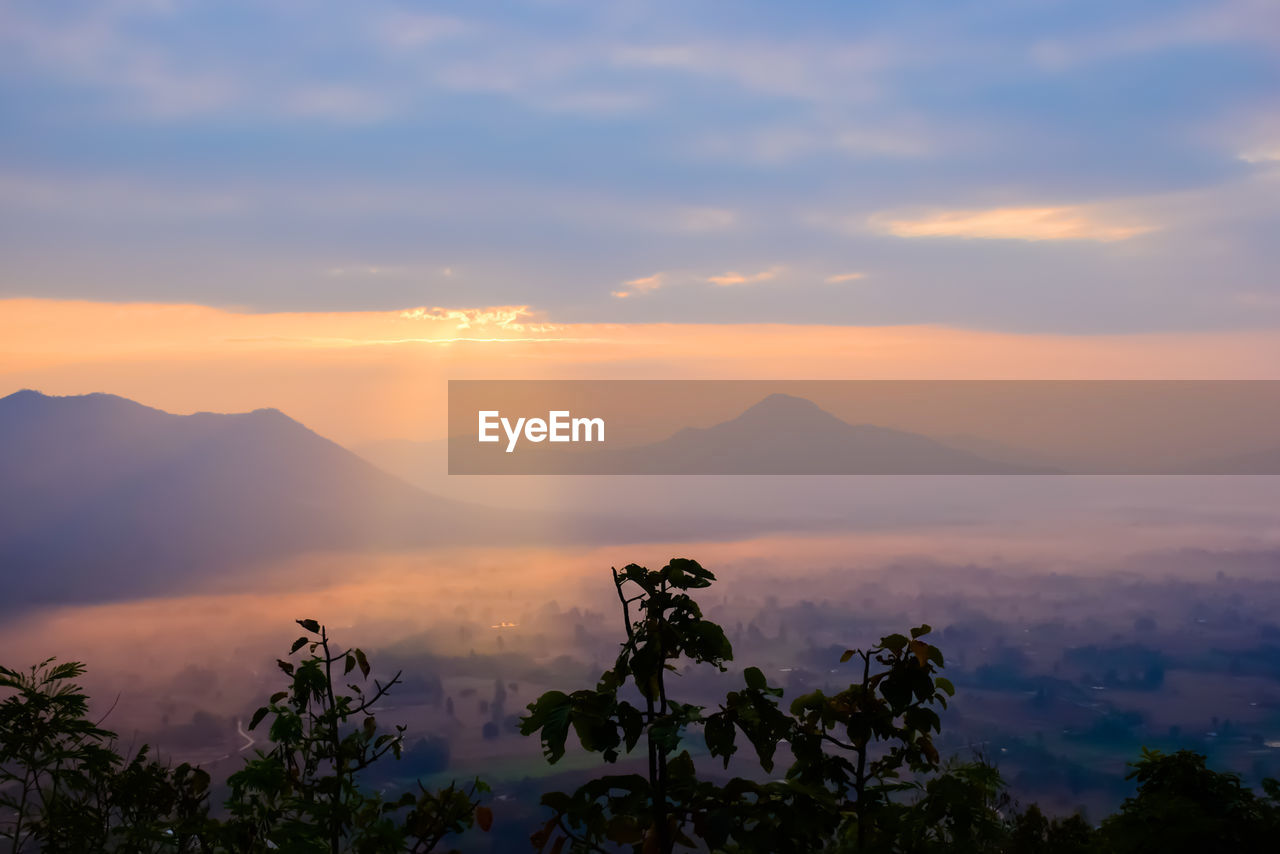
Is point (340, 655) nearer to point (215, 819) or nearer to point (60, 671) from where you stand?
point (215, 819)

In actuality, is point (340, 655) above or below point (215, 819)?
above

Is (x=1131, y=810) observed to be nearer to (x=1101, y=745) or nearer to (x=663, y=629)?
(x=663, y=629)

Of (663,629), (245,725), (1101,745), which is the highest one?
(663,629)

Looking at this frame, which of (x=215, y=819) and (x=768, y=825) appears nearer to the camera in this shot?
(x=768, y=825)

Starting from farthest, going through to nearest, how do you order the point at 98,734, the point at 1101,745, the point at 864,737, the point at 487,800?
the point at 1101,745 < the point at 487,800 < the point at 98,734 < the point at 864,737

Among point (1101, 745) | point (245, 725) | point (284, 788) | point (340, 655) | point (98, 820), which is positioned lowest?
point (1101, 745)

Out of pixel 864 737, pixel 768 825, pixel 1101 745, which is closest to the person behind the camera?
pixel 768 825

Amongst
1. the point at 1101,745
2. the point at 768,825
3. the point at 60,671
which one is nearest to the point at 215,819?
the point at 60,671

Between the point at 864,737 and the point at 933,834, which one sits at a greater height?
the point at 864,737

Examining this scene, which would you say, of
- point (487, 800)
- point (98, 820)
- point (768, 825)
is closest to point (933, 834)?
point (768, 825)
